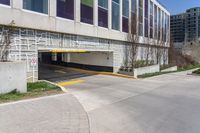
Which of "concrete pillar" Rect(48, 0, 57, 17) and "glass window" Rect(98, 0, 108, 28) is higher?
"glass window" Rect(98, 0, 108, 28)

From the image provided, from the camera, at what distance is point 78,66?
87.6 feet

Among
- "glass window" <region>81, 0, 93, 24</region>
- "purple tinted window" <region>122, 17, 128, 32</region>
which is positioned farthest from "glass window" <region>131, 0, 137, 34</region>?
"glass window" <region>81, 0, 93, 24</region>

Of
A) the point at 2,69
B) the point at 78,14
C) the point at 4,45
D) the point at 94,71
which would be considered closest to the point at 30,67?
the point at 4,45

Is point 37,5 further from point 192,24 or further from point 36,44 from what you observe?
point 192,24

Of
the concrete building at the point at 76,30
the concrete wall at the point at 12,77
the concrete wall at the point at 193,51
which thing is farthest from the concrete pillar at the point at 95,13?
the concrete wall at the point at 193,51

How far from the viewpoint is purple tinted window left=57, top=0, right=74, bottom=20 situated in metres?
15.7

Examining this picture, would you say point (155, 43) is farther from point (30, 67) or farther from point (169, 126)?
point (169, 126)

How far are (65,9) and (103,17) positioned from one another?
5684 mm

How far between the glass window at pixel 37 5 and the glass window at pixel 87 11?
4.11 m

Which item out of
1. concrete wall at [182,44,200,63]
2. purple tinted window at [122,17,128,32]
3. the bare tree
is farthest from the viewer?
concrete wall at [182,44,200,63]

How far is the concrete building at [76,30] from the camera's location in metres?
12.8

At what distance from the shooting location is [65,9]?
1620 cm

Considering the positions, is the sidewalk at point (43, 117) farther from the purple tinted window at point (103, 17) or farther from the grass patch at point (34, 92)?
the purple tinted window at point (103, 17)

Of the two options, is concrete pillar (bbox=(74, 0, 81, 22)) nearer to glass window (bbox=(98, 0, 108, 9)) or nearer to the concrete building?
the concrete building
